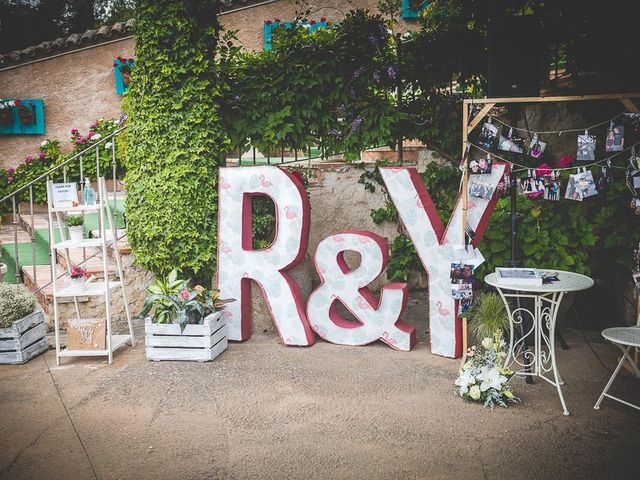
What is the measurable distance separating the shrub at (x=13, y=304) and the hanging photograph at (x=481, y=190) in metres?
4.33

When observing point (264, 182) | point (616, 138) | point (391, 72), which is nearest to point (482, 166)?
point (616, 138)

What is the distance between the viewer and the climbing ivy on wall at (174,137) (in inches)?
228

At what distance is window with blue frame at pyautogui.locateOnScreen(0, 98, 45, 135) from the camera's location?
32.6 feet

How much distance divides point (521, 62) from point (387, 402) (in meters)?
2.96

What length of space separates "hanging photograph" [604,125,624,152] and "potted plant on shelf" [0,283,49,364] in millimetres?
5419

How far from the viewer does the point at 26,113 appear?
32.8 ft

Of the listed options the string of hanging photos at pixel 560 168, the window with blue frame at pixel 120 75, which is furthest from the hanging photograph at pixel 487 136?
the window with blue frame at pixel 120 75

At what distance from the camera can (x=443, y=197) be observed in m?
6.66

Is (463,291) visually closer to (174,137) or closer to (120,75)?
(174,137)

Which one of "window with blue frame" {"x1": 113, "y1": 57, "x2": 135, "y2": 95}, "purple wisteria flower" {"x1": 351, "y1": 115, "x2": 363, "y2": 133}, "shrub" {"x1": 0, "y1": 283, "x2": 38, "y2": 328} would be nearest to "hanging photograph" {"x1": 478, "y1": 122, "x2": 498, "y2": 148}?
"purple wisteria flower" {"x1": 351, "y1": 115, "x2": 363, "y2": 133}

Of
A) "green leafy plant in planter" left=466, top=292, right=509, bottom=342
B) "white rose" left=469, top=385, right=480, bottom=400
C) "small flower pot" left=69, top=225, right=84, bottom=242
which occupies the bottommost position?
"white rose" left=469, top=385, right=480, bottom=400

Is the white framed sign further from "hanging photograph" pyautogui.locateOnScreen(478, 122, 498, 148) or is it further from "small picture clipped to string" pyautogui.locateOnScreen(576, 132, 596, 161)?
"small picture clipped to string" pyautogui.locateOnScreen(576, 132, 596, 161)

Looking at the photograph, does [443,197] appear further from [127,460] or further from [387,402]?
[127,460]

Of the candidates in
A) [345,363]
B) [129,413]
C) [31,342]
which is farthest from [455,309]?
[31,342]
